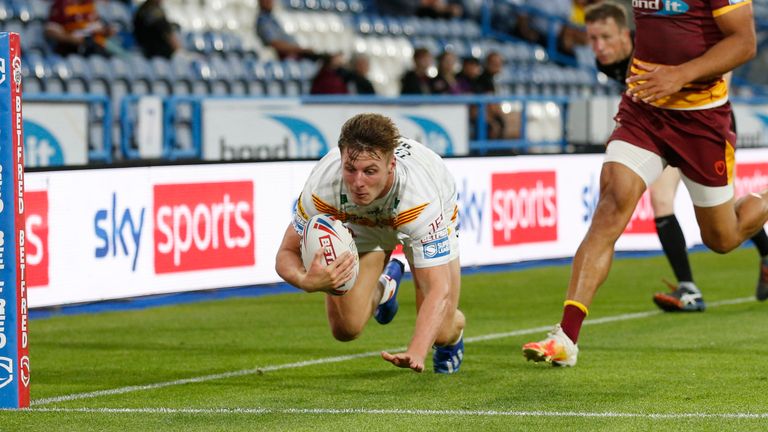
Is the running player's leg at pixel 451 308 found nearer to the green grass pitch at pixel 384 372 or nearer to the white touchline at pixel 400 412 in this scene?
the green grass pitch at pixel 384 372

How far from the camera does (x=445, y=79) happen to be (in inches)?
813

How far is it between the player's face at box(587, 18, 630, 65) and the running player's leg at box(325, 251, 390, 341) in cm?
281

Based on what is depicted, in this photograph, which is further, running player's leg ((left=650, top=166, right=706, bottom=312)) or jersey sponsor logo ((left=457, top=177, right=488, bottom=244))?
jersey sponsor logo ((left=457, top=177, right=488, bottom=244))

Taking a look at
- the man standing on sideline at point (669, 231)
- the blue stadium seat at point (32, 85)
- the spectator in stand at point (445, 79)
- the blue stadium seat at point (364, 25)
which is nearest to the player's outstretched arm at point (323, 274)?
the man standing on sideline at point (669, 231)

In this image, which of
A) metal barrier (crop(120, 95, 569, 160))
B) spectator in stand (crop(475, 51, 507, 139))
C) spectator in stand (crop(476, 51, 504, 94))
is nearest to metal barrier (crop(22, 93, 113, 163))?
metal barrier (crop(120, 95, 569, 160))

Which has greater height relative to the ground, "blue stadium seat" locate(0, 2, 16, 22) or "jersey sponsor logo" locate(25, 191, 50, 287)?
"blue stadium seat" locate(0, 2, 16, 22)

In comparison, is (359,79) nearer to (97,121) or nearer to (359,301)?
(97,121)

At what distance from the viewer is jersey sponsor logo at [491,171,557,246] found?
14227 millimetres

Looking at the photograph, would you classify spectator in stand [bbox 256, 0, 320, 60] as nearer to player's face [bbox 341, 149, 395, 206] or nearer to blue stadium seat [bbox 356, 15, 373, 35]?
blue stadium seat [bbox 356, 15, 373, 35]

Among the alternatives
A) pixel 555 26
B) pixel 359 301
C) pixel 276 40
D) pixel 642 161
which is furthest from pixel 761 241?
pixel 555 26

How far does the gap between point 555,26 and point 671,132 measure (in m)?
19.2

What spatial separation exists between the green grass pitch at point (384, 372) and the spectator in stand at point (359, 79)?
745 centimetres

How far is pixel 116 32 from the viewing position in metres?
19.6

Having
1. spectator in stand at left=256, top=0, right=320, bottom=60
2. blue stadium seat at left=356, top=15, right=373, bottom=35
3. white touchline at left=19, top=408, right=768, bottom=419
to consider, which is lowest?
white touchline at left=19, top=408, right=768, bottom=419
